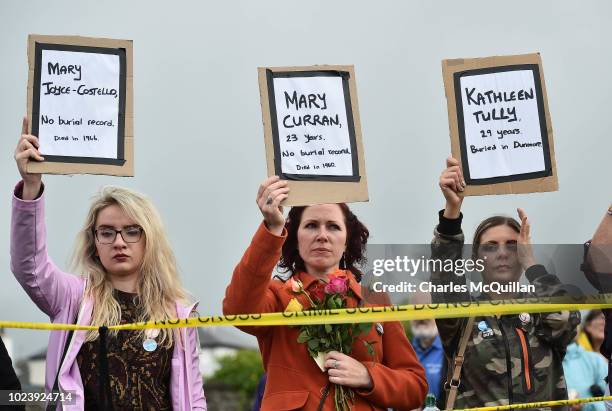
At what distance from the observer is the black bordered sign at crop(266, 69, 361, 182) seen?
257 inches

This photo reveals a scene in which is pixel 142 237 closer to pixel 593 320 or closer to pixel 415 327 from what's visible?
pixel 415 327

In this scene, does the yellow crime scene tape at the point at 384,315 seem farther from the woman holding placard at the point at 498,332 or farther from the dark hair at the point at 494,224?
the dark hair at the point at 494,224

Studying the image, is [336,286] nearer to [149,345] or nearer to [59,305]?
[149,345]

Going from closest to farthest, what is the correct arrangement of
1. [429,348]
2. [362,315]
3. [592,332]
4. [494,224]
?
[362,315]
[494,224]
[429,348]
[592,332]

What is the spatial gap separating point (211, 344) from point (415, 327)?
89.2 m

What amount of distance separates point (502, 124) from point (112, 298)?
8.14 ft

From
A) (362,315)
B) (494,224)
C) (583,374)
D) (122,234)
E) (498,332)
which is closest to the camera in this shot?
(362,315)

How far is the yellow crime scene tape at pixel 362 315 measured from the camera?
6309 mm

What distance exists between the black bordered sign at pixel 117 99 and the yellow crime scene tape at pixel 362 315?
92 centimetres

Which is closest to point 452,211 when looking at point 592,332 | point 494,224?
point 494,224

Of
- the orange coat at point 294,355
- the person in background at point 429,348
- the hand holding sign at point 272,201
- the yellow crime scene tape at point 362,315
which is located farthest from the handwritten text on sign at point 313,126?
the person in background at point 429,348

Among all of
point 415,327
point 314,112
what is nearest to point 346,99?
point 314,112

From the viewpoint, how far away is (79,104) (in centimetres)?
660

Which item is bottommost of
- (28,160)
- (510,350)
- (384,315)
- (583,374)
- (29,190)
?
(583,374)
